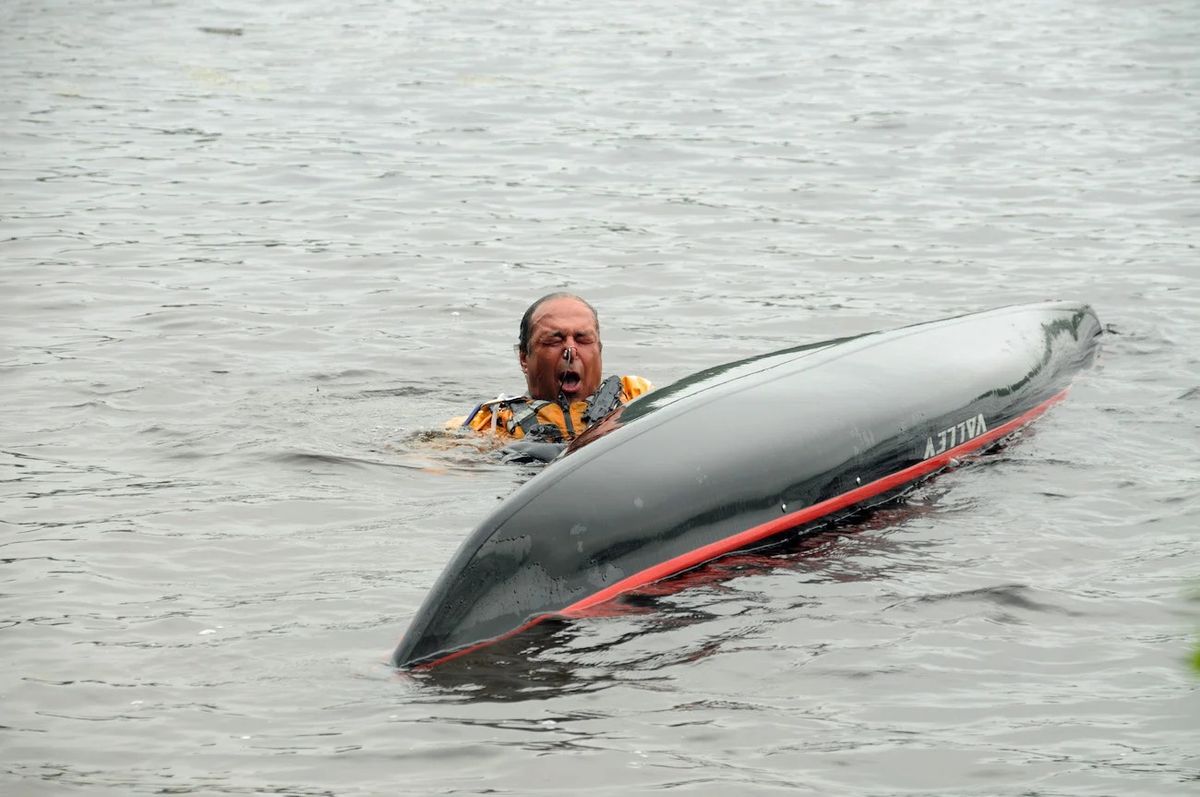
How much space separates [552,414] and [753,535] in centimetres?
164

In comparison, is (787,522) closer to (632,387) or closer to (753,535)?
(753,535)

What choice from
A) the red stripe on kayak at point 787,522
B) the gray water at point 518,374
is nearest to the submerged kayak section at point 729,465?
the red stripe on kayak at point 787,522

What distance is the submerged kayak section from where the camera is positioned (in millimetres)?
5336

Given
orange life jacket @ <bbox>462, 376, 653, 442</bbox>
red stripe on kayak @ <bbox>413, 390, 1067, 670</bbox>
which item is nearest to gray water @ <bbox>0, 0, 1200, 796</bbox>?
red stripe on kayak @ <bbox>413, 390, 1067, 670</bbox>

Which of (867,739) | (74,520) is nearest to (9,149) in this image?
(74,520)

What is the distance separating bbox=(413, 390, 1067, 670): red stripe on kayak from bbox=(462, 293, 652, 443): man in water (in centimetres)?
126

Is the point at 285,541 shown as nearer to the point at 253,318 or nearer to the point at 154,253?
the point at 253,318

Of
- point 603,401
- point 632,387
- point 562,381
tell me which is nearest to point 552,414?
Result: point 562,381

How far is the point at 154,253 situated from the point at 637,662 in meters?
8.23

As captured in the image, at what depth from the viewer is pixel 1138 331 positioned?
10156mm

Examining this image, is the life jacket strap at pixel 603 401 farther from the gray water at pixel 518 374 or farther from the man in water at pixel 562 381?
the gray water at pixel 518 374

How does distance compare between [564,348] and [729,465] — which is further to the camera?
[564,348]

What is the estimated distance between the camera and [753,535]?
20.2 feet

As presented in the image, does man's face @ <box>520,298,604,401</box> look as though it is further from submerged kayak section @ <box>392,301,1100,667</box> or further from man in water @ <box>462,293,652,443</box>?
submerged kayak section @ <box>392,301,1100,667</box>
